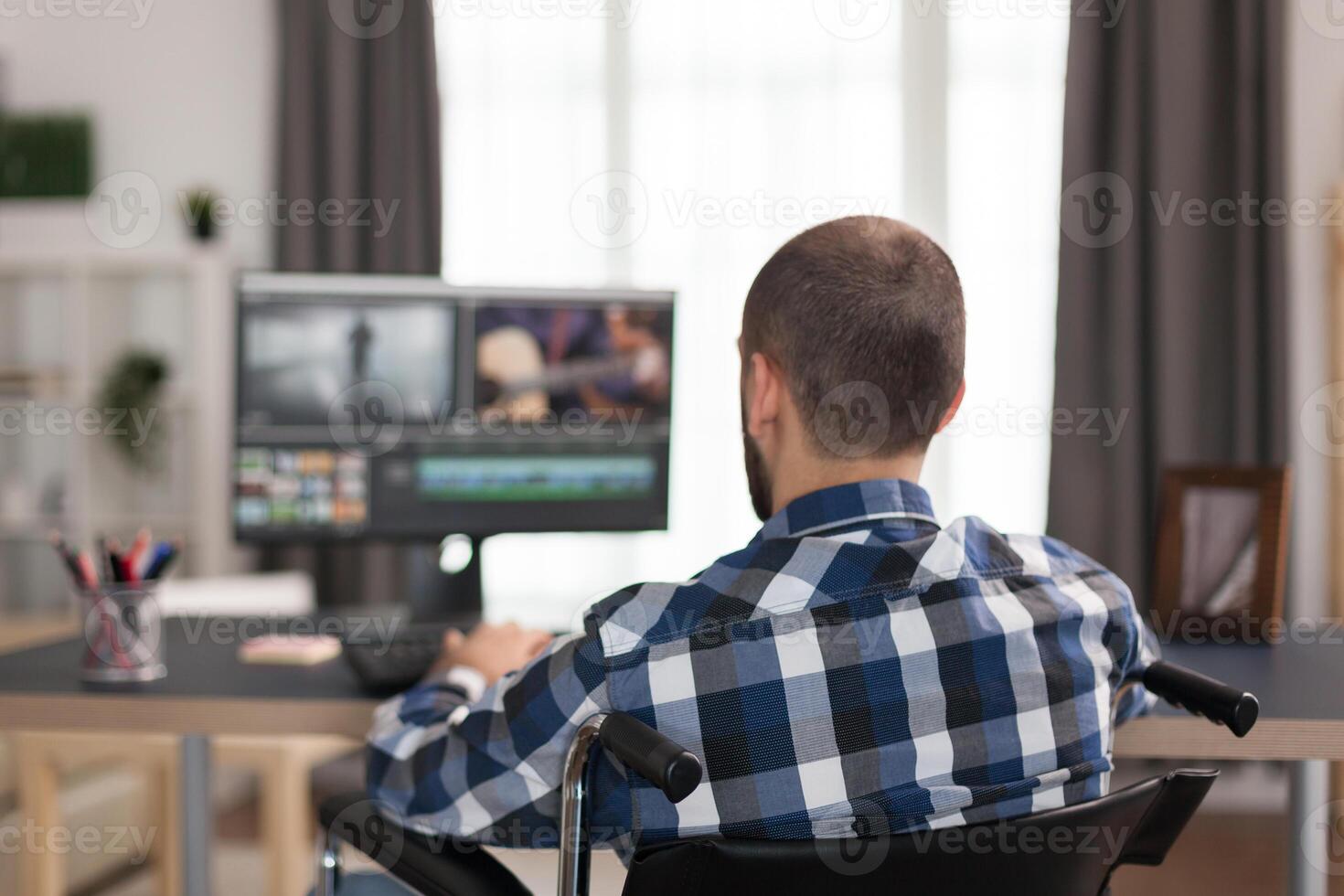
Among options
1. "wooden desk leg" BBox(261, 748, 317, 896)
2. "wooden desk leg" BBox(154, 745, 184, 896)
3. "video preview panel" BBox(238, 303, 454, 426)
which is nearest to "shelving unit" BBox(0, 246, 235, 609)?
"wooden desk leg" BBox(154, 745, 184, 896)

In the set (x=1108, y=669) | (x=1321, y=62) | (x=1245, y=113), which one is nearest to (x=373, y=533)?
(x=1108, y=669)

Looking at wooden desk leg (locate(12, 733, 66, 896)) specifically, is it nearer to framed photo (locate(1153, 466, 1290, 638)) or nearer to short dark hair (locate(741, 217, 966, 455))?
short dark hair (locate(741, 217, 966, 455))

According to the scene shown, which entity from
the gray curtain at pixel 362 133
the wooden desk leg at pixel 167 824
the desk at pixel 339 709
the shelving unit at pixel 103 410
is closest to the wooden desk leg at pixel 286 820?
the wooden desk leg at pixel 167 824

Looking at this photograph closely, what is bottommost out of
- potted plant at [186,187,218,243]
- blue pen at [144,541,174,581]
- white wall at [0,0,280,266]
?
blue pen at [144,541,174,581]

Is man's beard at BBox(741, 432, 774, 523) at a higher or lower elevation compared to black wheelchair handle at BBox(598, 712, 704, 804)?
higher

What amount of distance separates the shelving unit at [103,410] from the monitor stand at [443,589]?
1853mm

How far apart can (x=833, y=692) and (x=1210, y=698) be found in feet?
1.19

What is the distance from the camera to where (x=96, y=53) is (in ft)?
12.4

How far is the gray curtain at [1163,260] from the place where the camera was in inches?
126

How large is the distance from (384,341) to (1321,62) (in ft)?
9.18

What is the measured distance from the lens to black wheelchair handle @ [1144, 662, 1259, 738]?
967mm

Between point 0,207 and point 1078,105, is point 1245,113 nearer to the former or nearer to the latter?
point 1078,105

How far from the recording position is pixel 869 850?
0.75 m

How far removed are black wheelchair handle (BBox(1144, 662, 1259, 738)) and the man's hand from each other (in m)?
0.58
